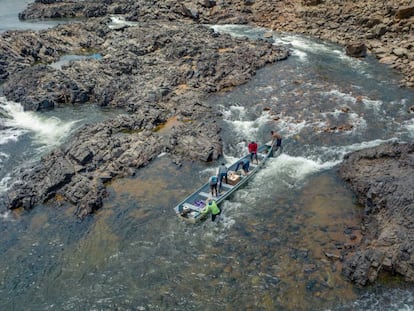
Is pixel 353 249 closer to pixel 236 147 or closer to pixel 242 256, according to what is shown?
pixel 242 256

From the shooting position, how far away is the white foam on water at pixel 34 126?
4050 cm

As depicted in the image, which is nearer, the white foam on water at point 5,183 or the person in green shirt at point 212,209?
the person in green shirt at point 212,209

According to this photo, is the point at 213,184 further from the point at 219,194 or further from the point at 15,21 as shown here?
the point at 15,21

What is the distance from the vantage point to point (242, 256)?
2461 centimetres

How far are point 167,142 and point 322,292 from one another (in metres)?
20.4

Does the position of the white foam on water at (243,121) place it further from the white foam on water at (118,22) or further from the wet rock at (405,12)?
the white foam on water at (118,22)

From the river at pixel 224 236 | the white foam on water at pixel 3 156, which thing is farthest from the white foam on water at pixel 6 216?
the white foam on water at pixel 3 156

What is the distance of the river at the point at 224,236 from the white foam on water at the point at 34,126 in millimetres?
247

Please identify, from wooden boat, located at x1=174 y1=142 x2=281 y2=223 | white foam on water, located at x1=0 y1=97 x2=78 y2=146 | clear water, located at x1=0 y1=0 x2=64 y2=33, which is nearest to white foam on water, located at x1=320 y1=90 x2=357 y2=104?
wooden boat, located at x1=174 y1=142 x2=281 y2=223

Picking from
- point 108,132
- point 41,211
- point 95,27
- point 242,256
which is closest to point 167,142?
point 108,132

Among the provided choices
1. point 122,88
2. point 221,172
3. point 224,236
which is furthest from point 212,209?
point 122,88

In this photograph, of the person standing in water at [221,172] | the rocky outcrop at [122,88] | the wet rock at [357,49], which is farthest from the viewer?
the wet rock at [357,49]

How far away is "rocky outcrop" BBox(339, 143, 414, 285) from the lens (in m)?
22.2

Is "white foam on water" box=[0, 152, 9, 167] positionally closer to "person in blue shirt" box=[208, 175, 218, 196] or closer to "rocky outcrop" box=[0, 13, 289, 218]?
"rocky outcrop" box=[0, 13, 289, 218]
